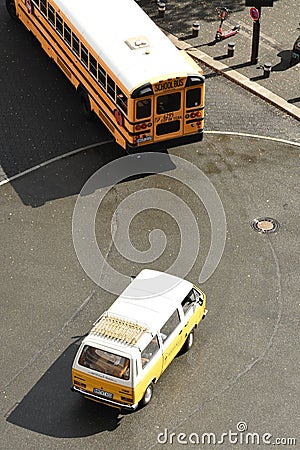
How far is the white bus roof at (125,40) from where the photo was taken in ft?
77.1

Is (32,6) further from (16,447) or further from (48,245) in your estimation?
(16,447)

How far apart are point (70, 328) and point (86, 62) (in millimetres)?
8949

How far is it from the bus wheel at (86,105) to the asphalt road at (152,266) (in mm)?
296

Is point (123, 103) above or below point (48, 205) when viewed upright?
above

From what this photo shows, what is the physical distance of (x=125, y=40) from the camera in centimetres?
2455

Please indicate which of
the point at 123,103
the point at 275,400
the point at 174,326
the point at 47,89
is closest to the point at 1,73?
the point at 47,89

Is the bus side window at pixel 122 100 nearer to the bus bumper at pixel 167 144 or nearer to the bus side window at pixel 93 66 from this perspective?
the bus bumper at pixel 167 144

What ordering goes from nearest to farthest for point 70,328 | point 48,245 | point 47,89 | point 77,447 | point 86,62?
point 77,447 < point 70,328 < point 48,245 < point 86,62 < point 47,89

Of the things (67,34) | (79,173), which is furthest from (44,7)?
(79,173)

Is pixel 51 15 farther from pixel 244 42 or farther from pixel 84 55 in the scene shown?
pixel 244 42

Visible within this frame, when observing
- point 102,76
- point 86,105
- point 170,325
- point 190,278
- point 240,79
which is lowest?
point 190,278

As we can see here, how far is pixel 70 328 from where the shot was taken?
19.9 metres

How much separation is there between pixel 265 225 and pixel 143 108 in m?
4.50

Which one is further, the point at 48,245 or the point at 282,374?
the point at 48,245
